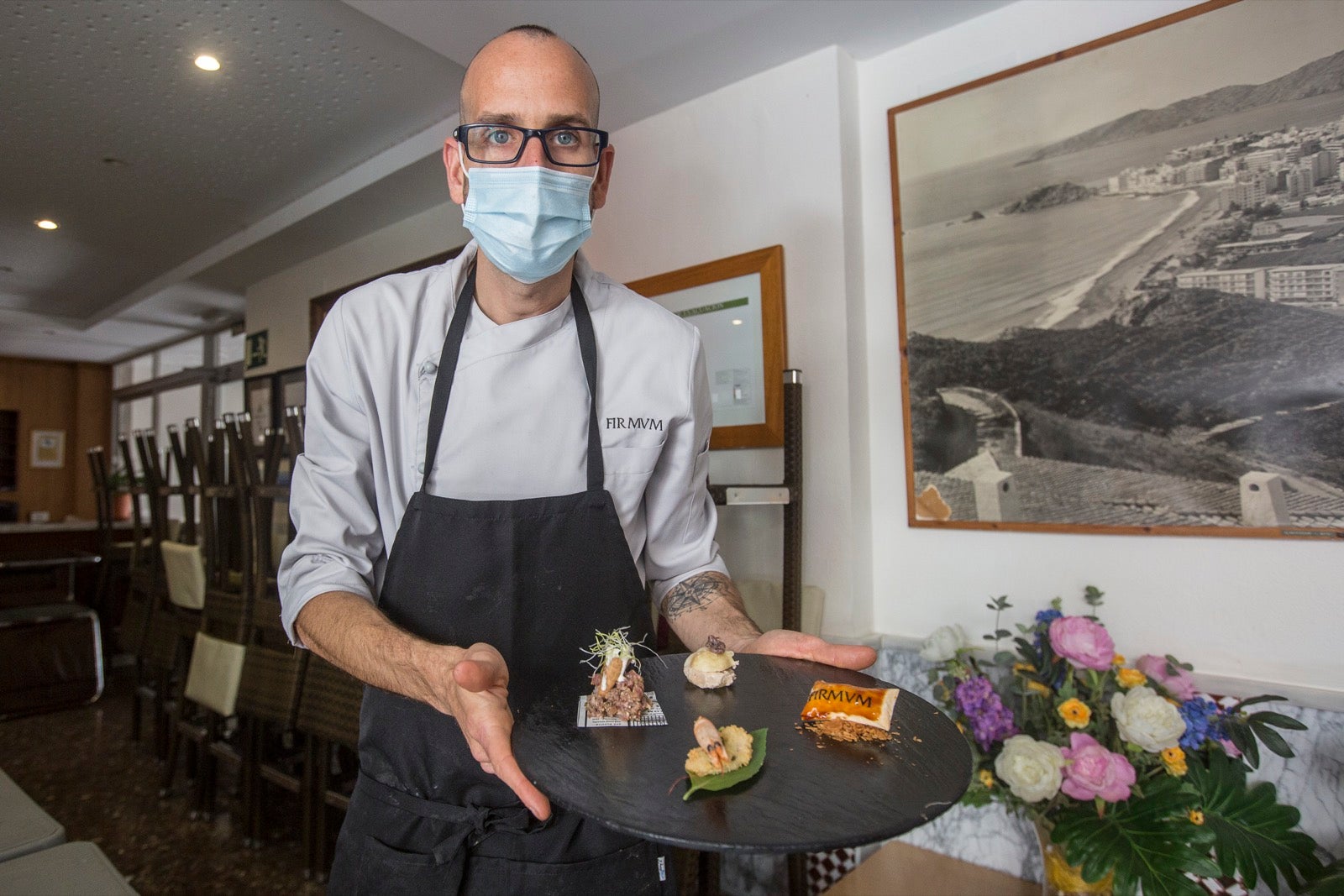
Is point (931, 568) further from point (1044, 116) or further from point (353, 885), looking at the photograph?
point (353, 885)

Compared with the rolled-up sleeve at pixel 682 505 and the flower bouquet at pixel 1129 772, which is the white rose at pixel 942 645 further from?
the rolled-up sleeve at pixel 682 505

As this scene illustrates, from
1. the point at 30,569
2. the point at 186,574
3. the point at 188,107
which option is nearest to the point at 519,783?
the point at 188,107

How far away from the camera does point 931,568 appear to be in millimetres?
2266

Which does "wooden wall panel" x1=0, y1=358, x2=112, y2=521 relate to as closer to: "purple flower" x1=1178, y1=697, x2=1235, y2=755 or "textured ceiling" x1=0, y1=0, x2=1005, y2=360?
"textured ceiling" x1=0, y1=0, x2=1005, y2=360

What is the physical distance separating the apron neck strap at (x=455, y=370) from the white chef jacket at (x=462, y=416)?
16mm

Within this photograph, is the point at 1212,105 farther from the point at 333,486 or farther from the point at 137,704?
the point at 137,704

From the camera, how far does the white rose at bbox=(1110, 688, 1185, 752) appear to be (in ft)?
5.19

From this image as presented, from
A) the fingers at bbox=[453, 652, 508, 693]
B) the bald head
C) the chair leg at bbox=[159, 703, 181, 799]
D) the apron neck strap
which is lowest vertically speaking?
the chair leg at bbox=[159, 703, 181, 799]

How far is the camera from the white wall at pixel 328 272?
12.7 ft

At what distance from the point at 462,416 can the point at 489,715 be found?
23.2 inches

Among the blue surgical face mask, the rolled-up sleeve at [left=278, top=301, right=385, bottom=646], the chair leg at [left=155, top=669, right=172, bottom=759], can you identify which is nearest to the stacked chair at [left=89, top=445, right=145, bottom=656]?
the chair leg at [left=155, top=669, right=172, bottom=759]

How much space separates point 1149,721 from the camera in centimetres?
159

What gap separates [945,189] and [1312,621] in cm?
136

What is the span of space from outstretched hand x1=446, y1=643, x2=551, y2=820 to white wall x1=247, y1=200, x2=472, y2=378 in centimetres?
313
